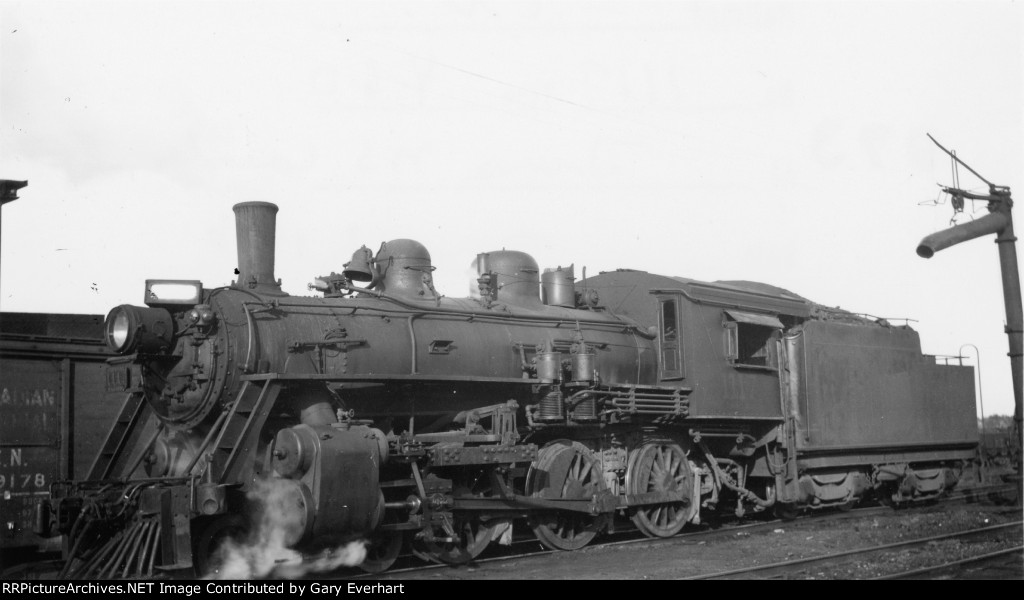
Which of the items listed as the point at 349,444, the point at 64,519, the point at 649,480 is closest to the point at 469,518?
the point at 349,444

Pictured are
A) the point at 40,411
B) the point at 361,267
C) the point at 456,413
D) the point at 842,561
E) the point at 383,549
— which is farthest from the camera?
the point at 40,411

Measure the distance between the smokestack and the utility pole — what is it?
31.3ft

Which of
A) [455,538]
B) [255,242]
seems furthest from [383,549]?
[255,242]

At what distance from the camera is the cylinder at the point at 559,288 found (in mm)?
13484

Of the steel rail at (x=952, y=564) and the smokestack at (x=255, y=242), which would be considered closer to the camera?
the steel rail at (x=952, y=564)

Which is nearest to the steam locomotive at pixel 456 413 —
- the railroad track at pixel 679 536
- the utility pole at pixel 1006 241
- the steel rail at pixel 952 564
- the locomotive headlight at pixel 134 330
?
the locomotive headlight at pixel 134 330

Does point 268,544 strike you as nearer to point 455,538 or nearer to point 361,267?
point 455,538

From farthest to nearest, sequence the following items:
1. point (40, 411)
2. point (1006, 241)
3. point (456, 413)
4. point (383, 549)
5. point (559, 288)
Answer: point (1006, 241), point (559, 288), point (40, 411), point (456, 413), point (383, 549)

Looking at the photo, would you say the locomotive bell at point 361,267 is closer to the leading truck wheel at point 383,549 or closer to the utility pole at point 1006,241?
the leading truck wheel at point 383,549

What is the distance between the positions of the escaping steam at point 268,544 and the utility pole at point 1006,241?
10.1m

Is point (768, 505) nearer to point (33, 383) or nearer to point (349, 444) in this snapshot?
point (349, 444)

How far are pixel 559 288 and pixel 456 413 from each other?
129 inches

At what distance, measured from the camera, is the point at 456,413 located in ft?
35.7

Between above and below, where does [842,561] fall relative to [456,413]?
below
